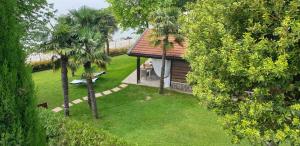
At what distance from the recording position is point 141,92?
27859 millimetres

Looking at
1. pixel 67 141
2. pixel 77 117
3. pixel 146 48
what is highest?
pixel 146 48

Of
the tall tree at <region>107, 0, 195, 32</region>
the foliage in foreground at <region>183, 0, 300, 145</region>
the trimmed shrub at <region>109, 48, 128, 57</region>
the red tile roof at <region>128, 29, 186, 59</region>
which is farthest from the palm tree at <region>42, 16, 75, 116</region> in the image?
the trimmed shrub at <region>109, 48, 128, 57</region>

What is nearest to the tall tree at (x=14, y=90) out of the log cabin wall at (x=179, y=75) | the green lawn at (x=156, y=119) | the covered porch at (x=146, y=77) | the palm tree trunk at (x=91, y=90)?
the green lawn at (x=156, y=119)

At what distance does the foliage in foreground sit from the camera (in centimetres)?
1049

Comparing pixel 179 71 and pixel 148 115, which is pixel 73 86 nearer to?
pixel 179 71

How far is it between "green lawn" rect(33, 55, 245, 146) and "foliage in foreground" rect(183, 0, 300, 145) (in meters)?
7.24

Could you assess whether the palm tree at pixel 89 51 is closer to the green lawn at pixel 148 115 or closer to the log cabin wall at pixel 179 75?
the green lawn at pixel 148 115

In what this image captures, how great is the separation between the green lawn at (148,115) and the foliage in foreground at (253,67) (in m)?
7.24

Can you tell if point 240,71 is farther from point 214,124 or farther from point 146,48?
point 146,48

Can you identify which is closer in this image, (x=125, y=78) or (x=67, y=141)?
(x=67, y=141)

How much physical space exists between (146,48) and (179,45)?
316 cm

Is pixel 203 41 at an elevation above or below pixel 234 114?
above

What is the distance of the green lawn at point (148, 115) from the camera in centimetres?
1988

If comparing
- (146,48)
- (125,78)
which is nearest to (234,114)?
(146,48)
